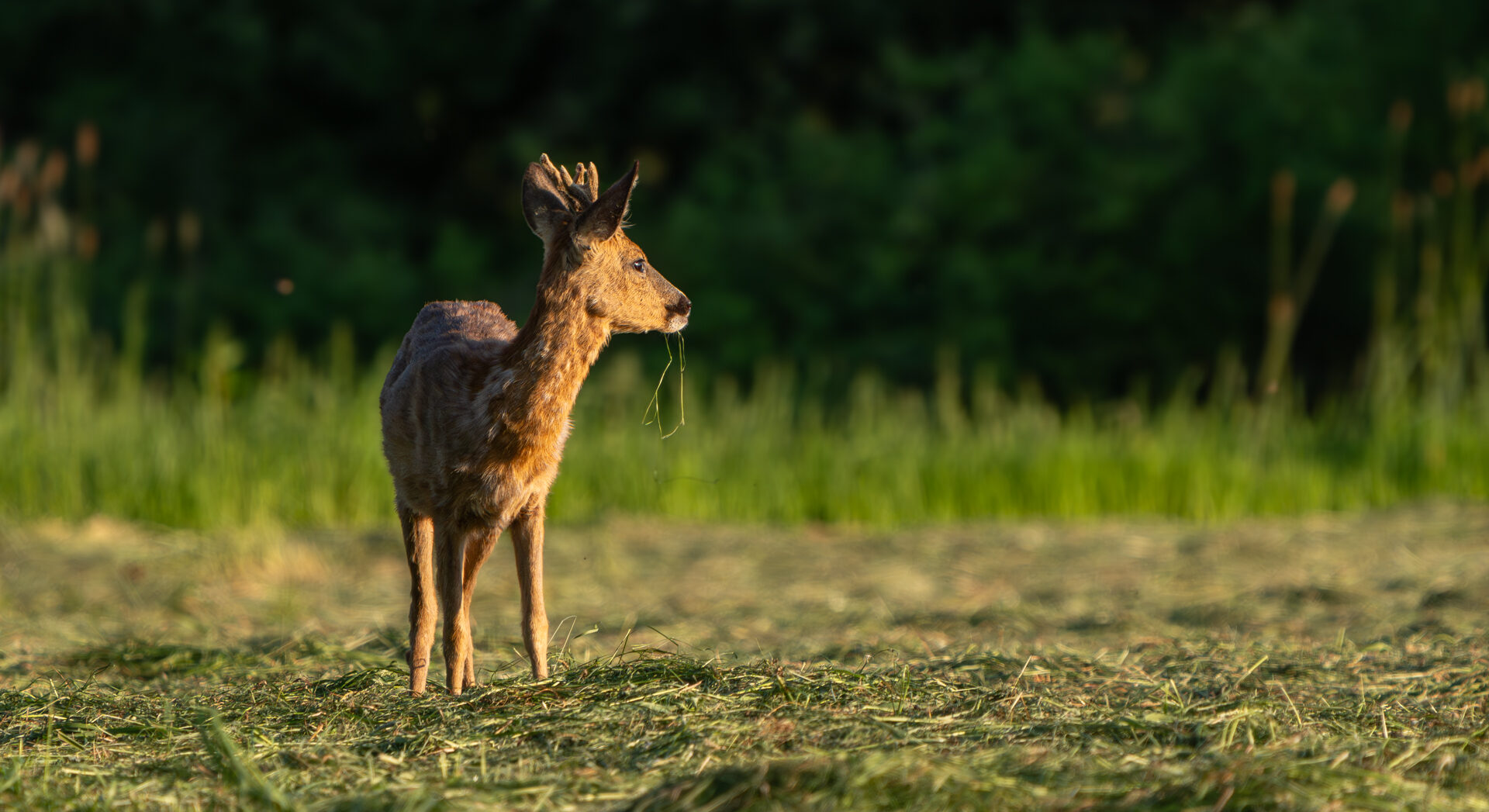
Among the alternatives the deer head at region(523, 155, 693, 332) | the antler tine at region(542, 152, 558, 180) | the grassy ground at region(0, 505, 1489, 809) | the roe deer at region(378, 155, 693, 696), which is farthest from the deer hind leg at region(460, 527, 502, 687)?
the antler tine at region(542, 152, 558, 180)

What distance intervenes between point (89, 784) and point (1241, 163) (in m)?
12.2

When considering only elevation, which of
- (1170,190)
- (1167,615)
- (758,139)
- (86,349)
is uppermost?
(758,139)

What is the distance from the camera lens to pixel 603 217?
3.05 meters

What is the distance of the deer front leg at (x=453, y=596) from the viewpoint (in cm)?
315

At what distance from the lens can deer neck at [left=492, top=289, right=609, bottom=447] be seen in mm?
3102

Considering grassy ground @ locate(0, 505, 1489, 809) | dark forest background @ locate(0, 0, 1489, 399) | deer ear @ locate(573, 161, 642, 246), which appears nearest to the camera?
grassy ground @ locate(0, 505, 1489, 809)

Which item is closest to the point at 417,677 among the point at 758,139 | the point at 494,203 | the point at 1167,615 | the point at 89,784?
the point at 89,784

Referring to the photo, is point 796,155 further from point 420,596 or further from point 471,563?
point 420,596

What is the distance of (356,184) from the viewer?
52.4 ft

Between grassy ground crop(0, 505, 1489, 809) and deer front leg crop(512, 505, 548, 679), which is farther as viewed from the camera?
deer front leg crop(512, 505, 548, 679)

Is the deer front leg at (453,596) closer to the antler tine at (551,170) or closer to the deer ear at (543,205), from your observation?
the deer ear at (543,205)

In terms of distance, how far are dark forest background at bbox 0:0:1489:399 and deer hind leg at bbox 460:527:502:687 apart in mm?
9007

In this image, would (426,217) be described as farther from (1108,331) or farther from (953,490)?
(953,490)

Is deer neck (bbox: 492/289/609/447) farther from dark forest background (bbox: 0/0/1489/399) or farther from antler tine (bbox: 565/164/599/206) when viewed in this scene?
dark forest background (bbox: 0/0/1489/399)
